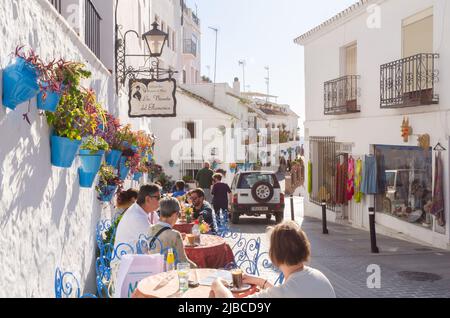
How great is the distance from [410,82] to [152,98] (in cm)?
693

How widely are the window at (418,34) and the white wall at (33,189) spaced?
1030 centimetres

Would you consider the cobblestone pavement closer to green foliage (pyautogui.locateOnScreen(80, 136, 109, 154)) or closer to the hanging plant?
→ green foliage (pyautogui.locateOnScreen(80, 136, 109, 154))

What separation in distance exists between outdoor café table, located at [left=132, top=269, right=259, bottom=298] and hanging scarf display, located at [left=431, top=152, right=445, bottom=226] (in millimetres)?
8864

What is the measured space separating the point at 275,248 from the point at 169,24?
25653 mm

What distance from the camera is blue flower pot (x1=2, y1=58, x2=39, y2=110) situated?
3.78 m

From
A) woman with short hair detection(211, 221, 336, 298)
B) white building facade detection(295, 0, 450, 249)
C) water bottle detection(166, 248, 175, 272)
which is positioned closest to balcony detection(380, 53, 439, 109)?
white building facade detection(295, 0, 450, 249)

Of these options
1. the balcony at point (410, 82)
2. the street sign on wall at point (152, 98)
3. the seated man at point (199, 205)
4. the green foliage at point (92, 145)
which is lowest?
the seated man at point (199, 205)

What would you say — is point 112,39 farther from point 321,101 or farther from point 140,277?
point 321,101

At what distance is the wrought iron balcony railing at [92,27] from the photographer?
9.27 meters

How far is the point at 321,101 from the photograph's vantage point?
21250 millimetres

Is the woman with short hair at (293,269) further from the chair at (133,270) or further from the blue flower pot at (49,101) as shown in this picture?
the blue flower pot at (49,101)

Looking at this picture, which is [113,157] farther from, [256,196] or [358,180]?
[358,180]

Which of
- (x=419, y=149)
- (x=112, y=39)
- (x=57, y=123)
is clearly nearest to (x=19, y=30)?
(x=57, y=123)

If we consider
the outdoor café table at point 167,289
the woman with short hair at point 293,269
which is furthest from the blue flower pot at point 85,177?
the woman with short hair at point 293,269
